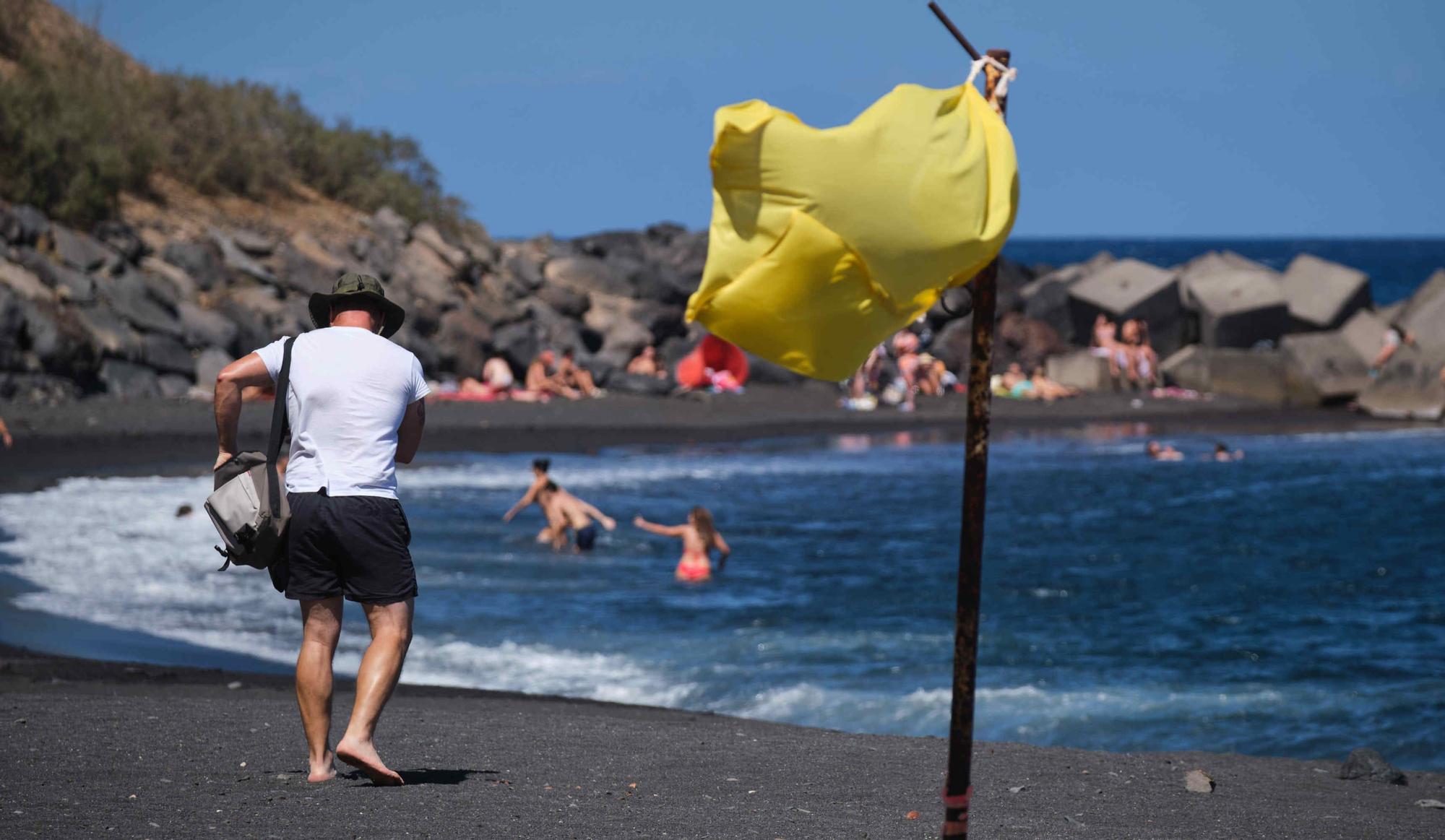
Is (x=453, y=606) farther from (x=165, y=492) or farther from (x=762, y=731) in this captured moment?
(x=165, y=492)

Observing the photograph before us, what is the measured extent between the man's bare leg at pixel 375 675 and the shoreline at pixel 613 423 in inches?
580

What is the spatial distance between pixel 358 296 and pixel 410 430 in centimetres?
48

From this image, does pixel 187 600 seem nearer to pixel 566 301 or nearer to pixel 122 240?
pixel 122 240

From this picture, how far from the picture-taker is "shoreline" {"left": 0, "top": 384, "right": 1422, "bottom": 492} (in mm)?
20797

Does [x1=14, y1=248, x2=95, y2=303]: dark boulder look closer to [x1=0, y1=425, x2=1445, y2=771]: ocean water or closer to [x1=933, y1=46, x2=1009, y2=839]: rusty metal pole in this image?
[x1=0, y1=425, x2=1445, y2=771]: ocean water

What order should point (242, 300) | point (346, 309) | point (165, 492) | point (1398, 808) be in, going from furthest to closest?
point (242, 300)
point (165, 492)
point (1398, 808)
point (346, 309)

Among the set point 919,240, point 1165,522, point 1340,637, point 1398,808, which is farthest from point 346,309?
point 1165,522

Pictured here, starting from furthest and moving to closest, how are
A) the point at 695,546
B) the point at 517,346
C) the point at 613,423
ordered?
1. the point at 517,346
2. the point at 613,423
3. the point at 695,546

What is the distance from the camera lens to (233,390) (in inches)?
191

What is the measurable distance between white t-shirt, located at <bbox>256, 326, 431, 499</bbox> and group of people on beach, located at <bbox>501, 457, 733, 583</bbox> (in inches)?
357

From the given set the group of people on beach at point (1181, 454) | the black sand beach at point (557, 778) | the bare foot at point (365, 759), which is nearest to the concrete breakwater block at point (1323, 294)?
the group of people on beach at point (1181, 454)

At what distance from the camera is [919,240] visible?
342cm

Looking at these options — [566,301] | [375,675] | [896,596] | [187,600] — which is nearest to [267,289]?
[566,301]

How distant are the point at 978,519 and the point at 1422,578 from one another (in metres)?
14.6
